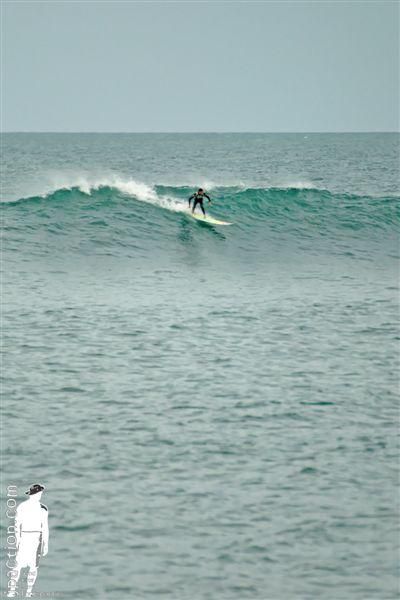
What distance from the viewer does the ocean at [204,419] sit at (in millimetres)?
12578

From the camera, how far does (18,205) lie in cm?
4597

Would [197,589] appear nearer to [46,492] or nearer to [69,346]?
[46,492]

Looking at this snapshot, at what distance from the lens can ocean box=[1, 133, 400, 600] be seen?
12.6 m

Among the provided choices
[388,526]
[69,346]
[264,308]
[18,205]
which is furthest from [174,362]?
[18,205]

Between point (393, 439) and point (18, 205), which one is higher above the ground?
point (18, 205)

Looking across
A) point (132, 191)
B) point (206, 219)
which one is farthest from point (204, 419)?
point (132, 191)

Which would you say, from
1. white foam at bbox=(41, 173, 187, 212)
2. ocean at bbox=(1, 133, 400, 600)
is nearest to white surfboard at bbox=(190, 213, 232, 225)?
white foam at bbox=(41, 173, 187, 212)

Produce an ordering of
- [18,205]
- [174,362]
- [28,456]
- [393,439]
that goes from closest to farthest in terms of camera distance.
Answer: [28,456] < [393,439] < [174,362] < [18,205]

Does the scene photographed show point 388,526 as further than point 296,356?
No

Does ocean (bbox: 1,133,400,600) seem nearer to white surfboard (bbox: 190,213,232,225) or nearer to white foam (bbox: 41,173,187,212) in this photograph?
white surfboard (bbox: 190,213,232,225)

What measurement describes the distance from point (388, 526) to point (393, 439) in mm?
3331

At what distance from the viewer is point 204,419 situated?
57.7 ft

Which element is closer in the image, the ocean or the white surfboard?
the ocean

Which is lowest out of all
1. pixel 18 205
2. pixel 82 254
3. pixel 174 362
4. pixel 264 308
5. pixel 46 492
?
pixel 46 492
